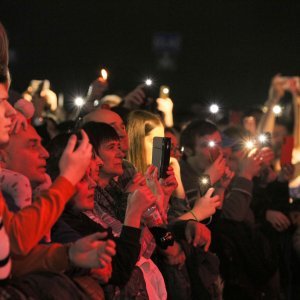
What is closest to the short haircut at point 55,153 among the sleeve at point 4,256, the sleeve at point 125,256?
the sleeve at point 125,256

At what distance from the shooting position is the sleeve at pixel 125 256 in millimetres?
3543

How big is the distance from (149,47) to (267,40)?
4.33 metres

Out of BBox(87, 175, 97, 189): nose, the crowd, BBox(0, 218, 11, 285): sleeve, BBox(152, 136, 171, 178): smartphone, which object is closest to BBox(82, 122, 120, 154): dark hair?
the crowd

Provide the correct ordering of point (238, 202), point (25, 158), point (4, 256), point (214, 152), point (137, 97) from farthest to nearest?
1. point (137, 97)
2. point (214, 152)
3. point (238, 202)
4. point (25, 158)
5. point (4, 256)

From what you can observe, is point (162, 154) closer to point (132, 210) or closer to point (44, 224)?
point (132, 210)

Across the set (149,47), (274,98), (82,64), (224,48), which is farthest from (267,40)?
(274,98)

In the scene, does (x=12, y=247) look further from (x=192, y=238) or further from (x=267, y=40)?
(x=267, y=40)

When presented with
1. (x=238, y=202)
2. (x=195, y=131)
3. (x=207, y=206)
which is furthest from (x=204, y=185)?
(x=195, y=131)

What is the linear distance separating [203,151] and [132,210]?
243 cm

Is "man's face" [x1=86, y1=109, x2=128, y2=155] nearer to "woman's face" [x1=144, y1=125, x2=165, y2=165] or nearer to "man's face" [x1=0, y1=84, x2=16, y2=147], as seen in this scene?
"woman's face" [x1=144, y1=125, x2=165, y2=165]

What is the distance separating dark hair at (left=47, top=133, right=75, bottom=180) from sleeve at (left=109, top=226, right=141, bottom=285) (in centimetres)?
49

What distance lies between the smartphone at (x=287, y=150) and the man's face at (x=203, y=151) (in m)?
0.99

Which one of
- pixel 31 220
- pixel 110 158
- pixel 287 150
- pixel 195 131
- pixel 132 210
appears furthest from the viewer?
pixel 287 150

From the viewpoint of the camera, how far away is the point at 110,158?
418cm
